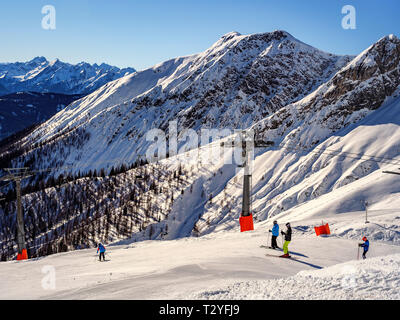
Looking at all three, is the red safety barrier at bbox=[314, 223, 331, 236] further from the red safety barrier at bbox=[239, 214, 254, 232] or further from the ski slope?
the red safety barrier at bbox=[239, 214, 254, 232]

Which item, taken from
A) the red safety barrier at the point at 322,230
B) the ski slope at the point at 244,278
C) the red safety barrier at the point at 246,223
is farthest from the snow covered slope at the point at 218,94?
the ski slope at the point at 244,278

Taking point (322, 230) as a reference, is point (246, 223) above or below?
below

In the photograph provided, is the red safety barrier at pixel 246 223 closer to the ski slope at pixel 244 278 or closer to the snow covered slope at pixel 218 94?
the ski slope at pixel 244 278

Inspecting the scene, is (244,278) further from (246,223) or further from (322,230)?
(246,223)

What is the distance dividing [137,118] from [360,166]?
104m

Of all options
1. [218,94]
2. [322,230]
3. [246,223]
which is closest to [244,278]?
[322,230]

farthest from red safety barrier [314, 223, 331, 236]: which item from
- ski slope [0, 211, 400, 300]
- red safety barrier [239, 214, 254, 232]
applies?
red safety barrier [239, 214, 254, 232]

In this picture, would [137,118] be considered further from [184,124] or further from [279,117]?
[279,117]

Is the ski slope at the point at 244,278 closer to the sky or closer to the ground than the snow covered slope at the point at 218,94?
closer to the ground

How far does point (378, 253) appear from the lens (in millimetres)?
16141

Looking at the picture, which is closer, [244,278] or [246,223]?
[244,278]

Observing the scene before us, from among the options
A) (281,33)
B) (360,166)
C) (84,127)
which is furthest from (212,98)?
(360,166)

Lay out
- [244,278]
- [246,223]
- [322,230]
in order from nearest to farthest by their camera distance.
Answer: [244,278], [322,230], [246,223]

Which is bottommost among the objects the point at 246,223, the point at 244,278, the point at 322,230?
the point at 246,223
